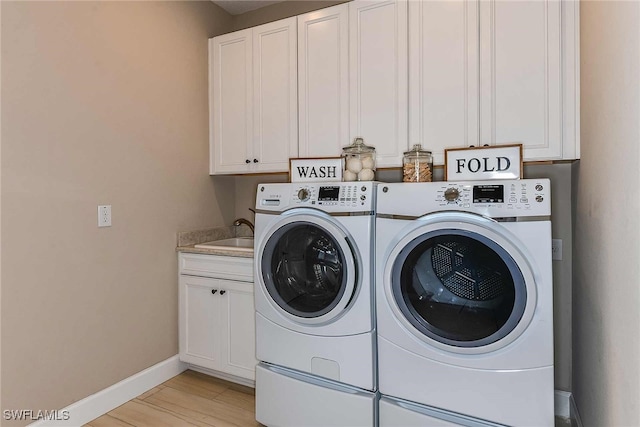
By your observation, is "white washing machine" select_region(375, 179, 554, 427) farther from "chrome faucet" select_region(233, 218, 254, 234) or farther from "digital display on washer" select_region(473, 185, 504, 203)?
"chrome faucet" select_region(233, 218, 254, 234)

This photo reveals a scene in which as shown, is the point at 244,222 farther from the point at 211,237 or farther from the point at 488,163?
the point at 488,163

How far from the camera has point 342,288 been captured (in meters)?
1.66

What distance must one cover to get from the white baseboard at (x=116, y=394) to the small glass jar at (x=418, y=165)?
6.22 ft

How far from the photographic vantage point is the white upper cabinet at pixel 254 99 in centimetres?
236

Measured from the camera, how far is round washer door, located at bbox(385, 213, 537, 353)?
1.34m

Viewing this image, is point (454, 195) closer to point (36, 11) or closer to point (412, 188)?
point (412, 188)

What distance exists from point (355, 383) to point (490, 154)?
1.16 m

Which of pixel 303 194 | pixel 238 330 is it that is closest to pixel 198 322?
pixel 238 330

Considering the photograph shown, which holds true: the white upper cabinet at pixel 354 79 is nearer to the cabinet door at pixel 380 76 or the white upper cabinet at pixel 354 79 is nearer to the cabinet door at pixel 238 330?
the cabinet door at pixel 380 76

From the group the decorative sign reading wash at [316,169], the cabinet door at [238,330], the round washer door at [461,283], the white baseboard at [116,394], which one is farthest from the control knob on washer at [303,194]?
the white baseboard at [116,394]

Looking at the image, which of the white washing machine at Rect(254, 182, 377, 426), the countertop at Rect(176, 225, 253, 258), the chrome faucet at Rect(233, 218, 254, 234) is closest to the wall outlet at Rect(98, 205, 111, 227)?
the countertop at Rect(176, 225, 253, 258)

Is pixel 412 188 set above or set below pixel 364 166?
below

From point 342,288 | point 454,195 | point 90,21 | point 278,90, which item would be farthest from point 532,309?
point 90,21

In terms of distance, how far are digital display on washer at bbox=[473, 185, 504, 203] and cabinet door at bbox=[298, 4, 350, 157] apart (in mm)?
932
